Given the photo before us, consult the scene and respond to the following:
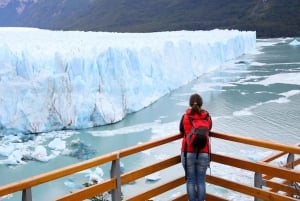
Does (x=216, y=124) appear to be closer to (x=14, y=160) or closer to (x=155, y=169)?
(x=14, y=160)

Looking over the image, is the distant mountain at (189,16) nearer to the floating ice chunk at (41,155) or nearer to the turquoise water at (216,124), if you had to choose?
the turquoise water at (216,124)

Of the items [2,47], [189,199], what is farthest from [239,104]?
[189,199]

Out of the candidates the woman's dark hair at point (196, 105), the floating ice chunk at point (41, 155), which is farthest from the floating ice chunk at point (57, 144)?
the woman's dark hair at point (196, 105)

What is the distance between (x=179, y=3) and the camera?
5741 cm

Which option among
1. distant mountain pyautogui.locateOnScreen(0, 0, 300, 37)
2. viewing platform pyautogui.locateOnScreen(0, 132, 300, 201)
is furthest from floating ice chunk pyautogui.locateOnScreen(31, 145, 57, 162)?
distant mountain pyautogui.locateOnScreen(0, 0, 300, 37)

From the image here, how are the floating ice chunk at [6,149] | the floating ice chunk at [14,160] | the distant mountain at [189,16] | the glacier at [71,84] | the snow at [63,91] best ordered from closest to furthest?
the floating ice chunk at [14,160] → the floating ice chunk at [6,149] → the snow at [63,91] → the glacier at [71,84] → the distant mountain at [189,16]

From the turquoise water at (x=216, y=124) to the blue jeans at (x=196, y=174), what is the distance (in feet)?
10.9

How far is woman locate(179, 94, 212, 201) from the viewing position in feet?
7.99

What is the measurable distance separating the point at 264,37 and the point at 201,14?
11.1 metres

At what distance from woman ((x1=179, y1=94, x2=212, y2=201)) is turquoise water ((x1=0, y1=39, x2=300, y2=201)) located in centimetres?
334

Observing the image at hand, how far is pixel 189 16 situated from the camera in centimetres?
5194

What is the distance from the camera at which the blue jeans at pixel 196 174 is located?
2469mm

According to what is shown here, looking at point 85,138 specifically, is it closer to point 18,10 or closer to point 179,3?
point 179,3

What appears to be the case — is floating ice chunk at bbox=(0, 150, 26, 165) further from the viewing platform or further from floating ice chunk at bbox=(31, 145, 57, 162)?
the viewing platform
